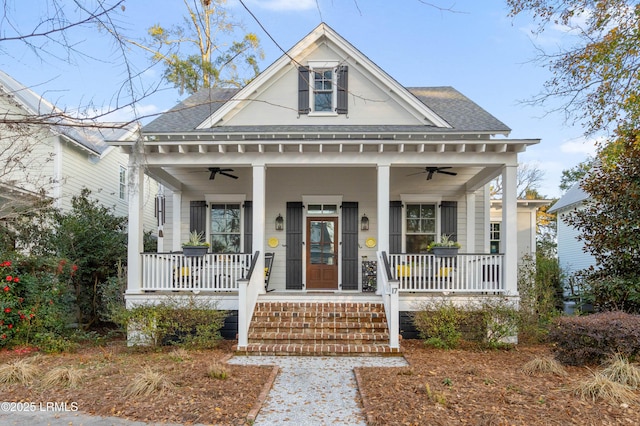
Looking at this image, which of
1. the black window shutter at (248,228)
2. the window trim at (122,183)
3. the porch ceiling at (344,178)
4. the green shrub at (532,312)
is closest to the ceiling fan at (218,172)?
the porch ceiling at (344,178)

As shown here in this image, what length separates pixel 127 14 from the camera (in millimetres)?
2916

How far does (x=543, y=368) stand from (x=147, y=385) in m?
4.98

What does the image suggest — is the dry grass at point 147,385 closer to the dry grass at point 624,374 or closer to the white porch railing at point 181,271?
the white porch railing at point 181,271

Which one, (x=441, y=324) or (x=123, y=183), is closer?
(x=441, y=324)

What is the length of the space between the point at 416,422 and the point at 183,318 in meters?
4.81

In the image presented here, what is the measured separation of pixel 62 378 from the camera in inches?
208

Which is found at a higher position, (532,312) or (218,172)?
(218,172)

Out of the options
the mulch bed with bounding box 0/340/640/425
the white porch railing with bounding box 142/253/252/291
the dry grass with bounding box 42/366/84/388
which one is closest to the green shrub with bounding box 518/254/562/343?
the mulch bed with bounding box 0/340/640/425

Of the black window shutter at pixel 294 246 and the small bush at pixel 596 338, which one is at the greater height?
the black window shutter at pixel 294 246

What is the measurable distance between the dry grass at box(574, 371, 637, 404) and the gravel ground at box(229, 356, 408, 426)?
2.36 meters

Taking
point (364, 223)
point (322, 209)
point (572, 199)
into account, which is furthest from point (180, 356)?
point (572, 199)

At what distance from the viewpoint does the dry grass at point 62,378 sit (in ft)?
16.9

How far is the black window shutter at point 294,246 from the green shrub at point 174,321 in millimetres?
3197

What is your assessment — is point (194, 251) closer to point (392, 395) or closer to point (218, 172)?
point (218, 172)
